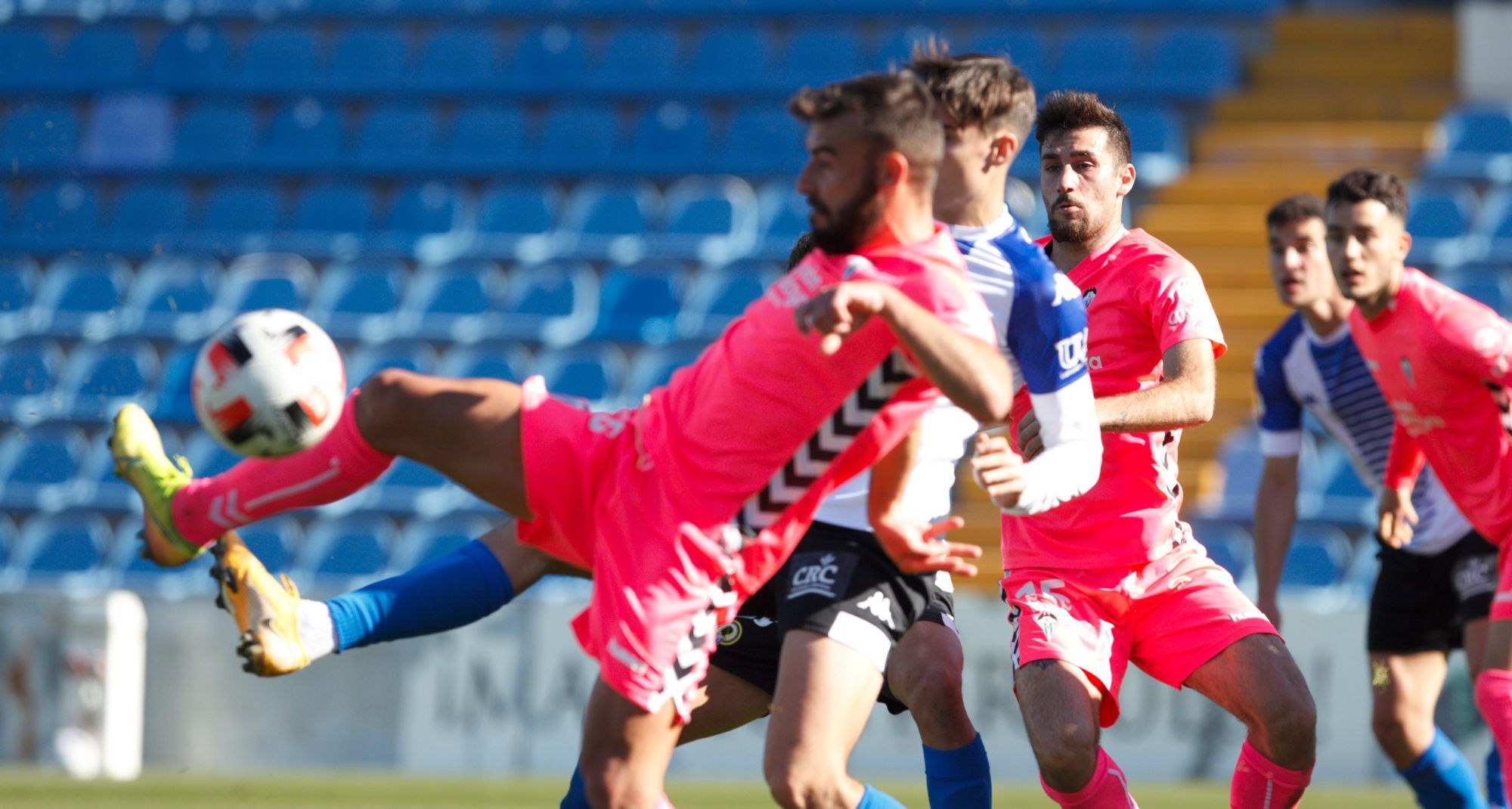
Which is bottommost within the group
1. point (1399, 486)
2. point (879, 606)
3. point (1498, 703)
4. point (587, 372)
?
point (587, 372)

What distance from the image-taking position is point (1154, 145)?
1500 centimetres

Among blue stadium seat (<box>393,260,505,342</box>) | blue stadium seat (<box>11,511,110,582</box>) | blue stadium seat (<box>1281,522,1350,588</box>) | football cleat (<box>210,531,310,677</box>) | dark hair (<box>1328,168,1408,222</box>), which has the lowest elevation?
blue stadium seat (<box>11,511,110,582</box>)

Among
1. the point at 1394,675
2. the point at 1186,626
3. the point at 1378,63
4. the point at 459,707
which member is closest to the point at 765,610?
the point at 1186,626

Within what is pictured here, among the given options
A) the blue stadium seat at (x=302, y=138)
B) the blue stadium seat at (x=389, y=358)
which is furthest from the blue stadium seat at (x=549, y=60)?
the blue stadium seat at (x=389, y=358)

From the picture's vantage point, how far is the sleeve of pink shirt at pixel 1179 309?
187 inches

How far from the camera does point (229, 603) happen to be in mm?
4121

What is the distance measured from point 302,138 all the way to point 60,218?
7.81 ft

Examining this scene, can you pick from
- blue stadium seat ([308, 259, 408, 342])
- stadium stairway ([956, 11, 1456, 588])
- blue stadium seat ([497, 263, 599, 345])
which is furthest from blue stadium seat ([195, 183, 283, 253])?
stadium stairway ([956, 11, 1456, 588])

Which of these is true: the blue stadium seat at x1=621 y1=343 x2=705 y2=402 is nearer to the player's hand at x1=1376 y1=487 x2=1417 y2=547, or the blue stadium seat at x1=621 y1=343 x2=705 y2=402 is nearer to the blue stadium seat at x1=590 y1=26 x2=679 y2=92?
the blue stadium seat at x1=590 y1=26 x2=679 y2=92

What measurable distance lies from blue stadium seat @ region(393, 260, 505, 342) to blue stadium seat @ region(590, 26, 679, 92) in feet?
8.41

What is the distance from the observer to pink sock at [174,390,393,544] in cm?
379

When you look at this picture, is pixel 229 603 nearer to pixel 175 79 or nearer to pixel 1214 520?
pixel 1214 520

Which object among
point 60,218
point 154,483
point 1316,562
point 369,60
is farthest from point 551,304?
point 154,483

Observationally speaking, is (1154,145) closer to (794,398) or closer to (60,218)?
(60,218)
